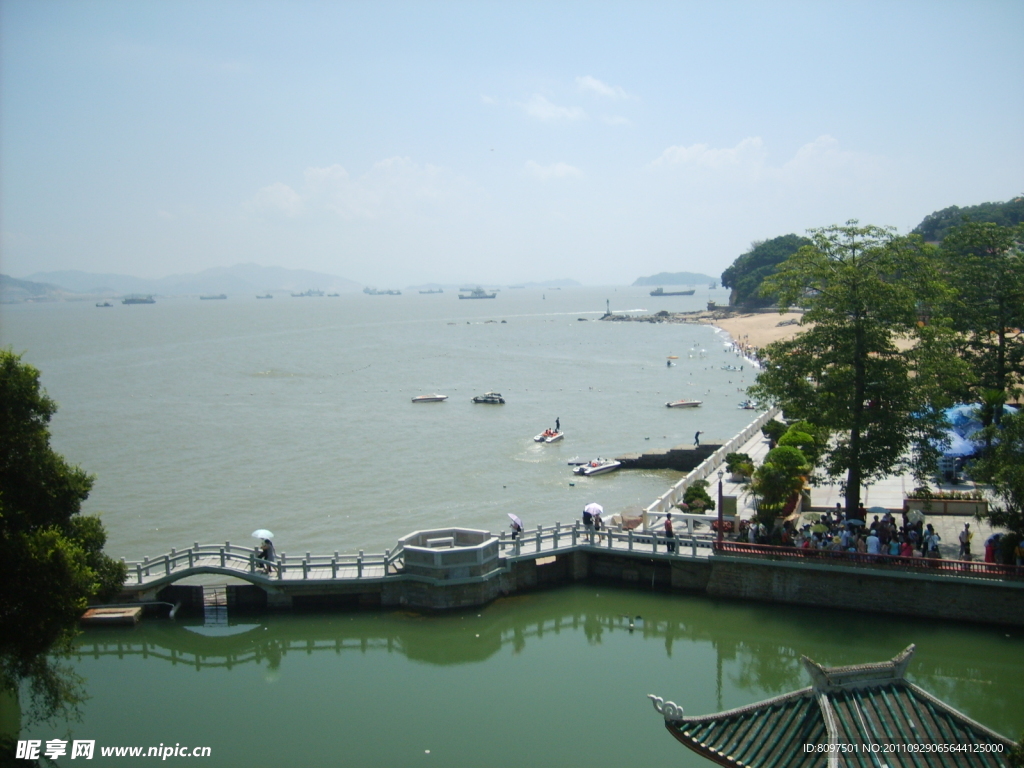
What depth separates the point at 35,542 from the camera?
593 inches

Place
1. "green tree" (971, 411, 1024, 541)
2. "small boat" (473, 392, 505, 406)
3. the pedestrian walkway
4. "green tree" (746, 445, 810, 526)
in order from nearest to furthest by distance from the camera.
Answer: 1. "green tree" (971, 411, 1024, 541)
2. the pedestrian walkway
3. "green tree" (746, 445, 810, 526)
4. "small boat" (473, 392, 505, 406)

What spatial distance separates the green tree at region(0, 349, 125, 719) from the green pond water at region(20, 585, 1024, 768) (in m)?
3.79

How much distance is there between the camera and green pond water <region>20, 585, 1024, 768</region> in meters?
17.6

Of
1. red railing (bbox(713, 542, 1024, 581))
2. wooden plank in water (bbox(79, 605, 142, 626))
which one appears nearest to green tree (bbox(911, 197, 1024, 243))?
red railing (bbox(713, 542, 1024, 581))

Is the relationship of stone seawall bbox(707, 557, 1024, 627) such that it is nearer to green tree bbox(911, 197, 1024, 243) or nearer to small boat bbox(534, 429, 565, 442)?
small boat bbox(534, 429, 565, 442)

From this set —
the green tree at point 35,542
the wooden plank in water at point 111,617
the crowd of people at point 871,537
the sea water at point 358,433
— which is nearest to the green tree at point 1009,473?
the crowd of people at point 871,537

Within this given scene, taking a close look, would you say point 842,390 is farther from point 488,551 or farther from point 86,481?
point 86,481

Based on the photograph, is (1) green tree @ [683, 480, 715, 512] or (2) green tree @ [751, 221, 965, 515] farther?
(1) green tree @ [683, 480, 715, 512]

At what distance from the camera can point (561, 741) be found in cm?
1745

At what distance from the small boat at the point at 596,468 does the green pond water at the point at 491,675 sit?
19.4 metres

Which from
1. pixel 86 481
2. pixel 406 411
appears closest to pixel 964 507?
pixel 86 481

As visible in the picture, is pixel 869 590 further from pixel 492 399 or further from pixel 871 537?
pixel 492 399

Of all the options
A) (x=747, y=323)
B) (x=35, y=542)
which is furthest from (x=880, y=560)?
(x=747, y=323)

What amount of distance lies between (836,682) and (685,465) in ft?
117
